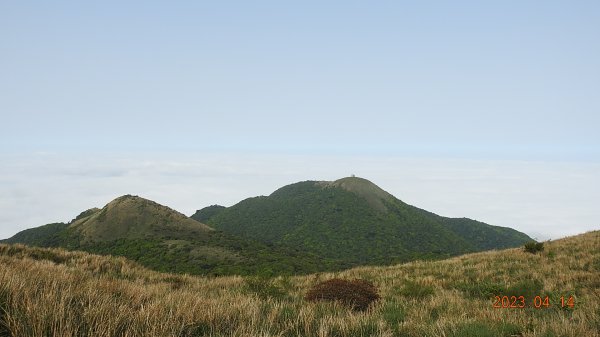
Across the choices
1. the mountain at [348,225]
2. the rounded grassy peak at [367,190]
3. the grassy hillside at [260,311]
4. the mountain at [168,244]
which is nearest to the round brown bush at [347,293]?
the grassy hillside at [260,311]

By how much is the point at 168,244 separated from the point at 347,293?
226 feet

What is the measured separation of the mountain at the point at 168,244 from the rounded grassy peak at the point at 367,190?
66515 mm

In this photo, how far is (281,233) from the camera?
126 metres

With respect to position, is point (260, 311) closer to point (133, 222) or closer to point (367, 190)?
point (133, 222)

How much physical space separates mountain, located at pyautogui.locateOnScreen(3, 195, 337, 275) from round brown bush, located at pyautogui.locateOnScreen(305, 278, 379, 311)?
4220cm

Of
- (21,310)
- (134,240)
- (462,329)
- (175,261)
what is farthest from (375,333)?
(134,240)

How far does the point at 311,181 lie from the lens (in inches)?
7151

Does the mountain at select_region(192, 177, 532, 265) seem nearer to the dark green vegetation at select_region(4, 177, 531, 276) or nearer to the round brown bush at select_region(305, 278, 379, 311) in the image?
the dark green vegetation at select_region(4, 177, 531, 276)

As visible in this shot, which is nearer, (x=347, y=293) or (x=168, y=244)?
(x=347, y=293)

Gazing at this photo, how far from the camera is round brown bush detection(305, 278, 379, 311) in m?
9.35
